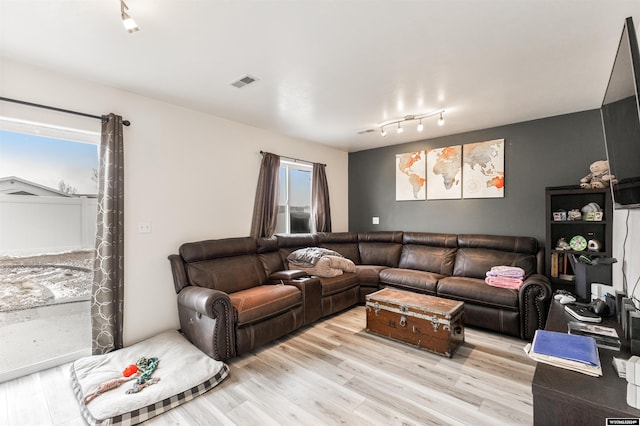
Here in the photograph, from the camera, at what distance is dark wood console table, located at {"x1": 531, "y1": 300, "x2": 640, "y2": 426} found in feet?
3.26

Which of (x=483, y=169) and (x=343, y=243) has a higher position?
(x=483, y=169)

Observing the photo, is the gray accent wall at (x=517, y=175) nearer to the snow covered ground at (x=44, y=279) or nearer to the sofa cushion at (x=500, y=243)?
the sofa cushion at (x=500, y=243)

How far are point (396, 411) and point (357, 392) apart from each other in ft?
1.05

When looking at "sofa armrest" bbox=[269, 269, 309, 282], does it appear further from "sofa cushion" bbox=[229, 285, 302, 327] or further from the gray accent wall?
the gray accent wall

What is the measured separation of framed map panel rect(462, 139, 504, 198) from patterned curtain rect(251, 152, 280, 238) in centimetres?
288

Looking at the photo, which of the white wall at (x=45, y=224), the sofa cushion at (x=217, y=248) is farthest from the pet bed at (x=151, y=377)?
the white wall at (x=45, y=224)

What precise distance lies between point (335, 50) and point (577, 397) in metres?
2.36

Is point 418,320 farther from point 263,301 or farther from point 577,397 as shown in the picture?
point 577,397

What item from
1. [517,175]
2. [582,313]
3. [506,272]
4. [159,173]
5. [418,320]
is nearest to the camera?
[582,313]

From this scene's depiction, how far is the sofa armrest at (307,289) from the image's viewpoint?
10.7 feet

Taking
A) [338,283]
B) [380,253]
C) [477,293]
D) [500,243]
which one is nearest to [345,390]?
[338,283]

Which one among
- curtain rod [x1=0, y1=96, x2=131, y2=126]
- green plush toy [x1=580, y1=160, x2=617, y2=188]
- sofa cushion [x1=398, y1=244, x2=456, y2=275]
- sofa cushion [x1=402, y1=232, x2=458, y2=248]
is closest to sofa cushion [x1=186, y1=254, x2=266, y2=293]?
curtain rod [x1=0, y1=96, x2=131, y2=126]

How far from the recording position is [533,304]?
9.50 feet

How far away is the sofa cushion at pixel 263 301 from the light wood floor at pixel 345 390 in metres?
0.39
